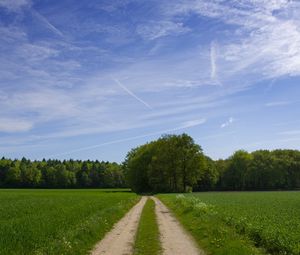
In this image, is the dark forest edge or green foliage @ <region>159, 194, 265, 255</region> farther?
the dark forest edge

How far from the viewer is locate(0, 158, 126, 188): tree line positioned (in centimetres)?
17962

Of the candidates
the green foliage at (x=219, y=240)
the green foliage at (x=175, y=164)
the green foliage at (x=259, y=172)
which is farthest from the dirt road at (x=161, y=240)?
the green foliage at (x=259, y=172)

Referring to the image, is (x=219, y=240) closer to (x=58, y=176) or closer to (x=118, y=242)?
(x=118, y=242)

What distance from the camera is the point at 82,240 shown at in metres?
19.9

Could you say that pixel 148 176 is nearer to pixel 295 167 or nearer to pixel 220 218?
pixel 295 167

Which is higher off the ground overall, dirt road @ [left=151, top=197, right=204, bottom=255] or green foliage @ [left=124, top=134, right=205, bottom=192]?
green foliage @ [left=124, top=134, right=205, bottom=192]

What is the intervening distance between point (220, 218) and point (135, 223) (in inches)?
244

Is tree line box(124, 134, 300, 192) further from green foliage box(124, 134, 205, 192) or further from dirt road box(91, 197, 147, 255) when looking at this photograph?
dirt road box(91, 197, 147, 255)

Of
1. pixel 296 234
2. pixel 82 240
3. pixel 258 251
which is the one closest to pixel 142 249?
pixel 82 240

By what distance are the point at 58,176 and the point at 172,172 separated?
89575 mm

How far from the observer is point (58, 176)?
7274 inches

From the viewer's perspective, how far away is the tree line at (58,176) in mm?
179625

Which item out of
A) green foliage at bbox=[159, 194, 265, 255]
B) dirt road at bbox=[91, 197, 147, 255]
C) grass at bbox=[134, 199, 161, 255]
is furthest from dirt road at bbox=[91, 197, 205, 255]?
green foliage at bbox=[159, 194, 265, 255]

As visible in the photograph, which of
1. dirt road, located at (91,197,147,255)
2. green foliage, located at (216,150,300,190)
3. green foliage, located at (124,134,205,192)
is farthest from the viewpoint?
green foliage, located at (216,150,300,190)
